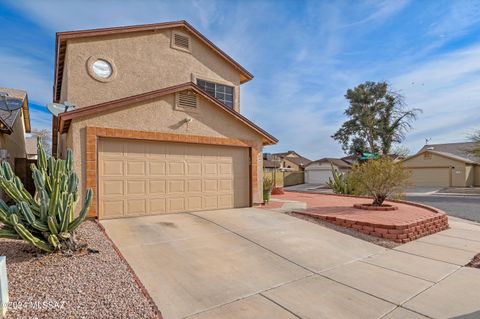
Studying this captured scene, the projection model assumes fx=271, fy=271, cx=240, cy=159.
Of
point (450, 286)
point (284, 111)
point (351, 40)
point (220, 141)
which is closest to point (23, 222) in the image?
point (220, 141)

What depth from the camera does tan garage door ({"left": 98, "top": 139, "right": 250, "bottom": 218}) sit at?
841cm

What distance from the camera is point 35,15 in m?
9.84

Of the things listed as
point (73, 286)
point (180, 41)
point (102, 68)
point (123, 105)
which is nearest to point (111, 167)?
point (123, 105)

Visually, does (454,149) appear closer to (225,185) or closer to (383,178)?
(383,178)

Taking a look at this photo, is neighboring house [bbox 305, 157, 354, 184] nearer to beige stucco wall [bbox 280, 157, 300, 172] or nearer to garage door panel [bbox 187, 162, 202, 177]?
beige stucco wall [bbox 280, 157, 300, 172]

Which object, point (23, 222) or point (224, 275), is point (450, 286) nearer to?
point (224, 275)

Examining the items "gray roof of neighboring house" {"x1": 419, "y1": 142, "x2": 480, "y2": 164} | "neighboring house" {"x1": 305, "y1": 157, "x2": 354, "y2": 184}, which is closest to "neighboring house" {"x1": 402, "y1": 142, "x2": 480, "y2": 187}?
"gray roof of neighboring house" {"x1": 419, "y1": 142, "x2": 480, "y2": 164}

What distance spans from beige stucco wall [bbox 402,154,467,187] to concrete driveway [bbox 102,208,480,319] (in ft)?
96.3

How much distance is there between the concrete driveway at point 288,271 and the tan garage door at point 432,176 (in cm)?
2944

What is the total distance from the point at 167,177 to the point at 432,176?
3559 cm

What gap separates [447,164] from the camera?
106 ft

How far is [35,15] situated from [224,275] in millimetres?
11340

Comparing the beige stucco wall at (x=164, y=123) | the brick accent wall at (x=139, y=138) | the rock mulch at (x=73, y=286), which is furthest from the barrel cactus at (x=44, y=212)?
the beige stucco wall at (x=164, y=123)

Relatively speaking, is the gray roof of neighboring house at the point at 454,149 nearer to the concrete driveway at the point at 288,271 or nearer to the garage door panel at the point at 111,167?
the concrete driveway at the point at 288,271
